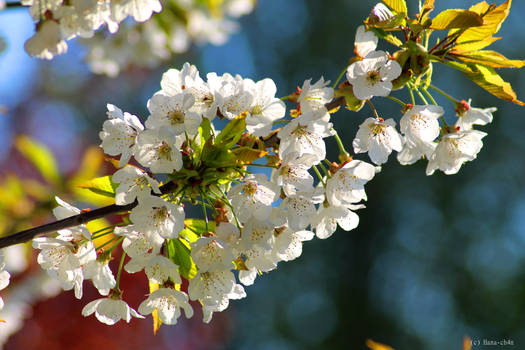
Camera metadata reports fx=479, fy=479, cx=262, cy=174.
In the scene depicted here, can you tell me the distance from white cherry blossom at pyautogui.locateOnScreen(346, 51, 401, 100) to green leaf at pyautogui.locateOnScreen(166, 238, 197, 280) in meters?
0.55

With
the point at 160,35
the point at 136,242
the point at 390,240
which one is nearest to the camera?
the point at 136,242

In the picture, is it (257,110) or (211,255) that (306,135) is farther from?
(211,255)

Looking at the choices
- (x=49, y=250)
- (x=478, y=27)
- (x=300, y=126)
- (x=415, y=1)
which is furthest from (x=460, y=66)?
(x=415, y=1)

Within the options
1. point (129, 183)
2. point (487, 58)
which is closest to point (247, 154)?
point (129, 183)

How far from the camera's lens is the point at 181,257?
1162 millimetres

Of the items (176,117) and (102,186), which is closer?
(176,117)

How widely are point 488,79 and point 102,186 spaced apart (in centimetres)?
94

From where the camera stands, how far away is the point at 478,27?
3.67 ft

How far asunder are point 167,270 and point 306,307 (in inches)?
357

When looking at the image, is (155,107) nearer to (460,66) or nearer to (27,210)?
(460,66)

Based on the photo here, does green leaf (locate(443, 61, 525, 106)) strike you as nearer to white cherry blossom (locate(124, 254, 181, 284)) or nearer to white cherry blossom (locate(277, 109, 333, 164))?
white cherry blossom (locate(277, 109, 333, 164))

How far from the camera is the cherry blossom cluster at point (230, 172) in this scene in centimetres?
102

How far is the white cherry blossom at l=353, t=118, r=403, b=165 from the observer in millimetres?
1140

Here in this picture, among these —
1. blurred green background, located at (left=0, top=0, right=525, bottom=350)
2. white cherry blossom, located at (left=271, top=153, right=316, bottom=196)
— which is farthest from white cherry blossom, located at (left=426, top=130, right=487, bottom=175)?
blurred green background, located at (left=0, top=0, right=525, bottom=350)
